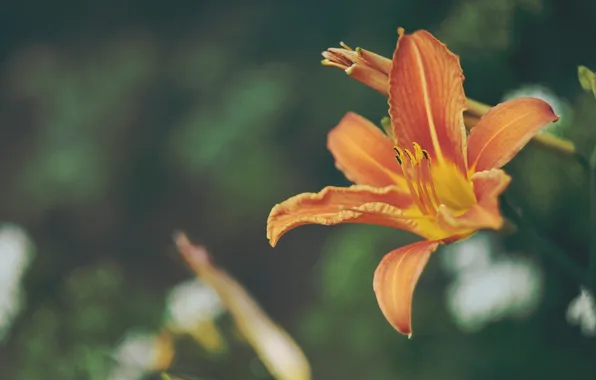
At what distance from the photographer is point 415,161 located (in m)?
0.52

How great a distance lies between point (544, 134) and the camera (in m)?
0.54

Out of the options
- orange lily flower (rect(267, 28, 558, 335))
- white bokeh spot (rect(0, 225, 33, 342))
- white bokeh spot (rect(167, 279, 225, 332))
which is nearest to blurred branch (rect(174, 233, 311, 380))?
orange lily flower (rect(267, 28, 558, 335))

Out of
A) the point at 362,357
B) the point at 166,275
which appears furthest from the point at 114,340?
the point at 166,275

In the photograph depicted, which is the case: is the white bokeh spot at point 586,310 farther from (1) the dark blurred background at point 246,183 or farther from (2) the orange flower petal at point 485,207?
(2) the orange flower petal at point 485,207

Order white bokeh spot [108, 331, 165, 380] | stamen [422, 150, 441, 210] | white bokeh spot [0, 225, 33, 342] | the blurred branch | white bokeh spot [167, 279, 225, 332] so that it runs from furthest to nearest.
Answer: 1. white bokeh spot [0, 225, 33, 342]
2. white bokeh spot [167, 279, 225, 332]
3. white bokeh spot [108, 331, 165, 380]
4. the blurred branch
5. stamen [422, 150, 441, 210]

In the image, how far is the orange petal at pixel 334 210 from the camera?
478 millimetres

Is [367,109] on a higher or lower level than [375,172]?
lower

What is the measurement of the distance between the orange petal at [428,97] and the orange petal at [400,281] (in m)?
0.08

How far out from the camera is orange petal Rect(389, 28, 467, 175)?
0.48 metres

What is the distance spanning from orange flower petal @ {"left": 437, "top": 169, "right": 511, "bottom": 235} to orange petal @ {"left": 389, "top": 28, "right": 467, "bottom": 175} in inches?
1.9

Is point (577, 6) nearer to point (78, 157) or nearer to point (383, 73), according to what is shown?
point (383, 73)

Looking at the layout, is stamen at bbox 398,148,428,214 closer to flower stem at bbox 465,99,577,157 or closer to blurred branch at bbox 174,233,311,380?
flower stem at bbox 465,99,577,157

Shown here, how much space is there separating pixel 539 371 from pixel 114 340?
54 centimetres

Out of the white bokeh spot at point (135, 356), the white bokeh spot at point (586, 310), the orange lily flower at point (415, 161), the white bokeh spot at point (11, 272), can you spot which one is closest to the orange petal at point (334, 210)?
the orange lily flower at point (415, 161)
